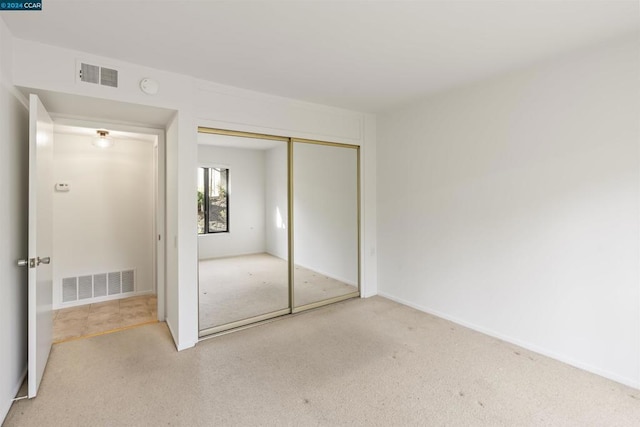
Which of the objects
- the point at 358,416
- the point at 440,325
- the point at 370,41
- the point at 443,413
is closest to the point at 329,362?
the point at 358,416

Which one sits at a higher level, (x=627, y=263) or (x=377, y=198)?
(x=377, y=198)

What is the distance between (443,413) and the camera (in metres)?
1.93

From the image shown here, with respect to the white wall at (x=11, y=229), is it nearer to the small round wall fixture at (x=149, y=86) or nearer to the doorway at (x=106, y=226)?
the small round wall fixture at (x=149, y=86)

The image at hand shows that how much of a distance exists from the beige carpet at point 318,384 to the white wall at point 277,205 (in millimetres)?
961

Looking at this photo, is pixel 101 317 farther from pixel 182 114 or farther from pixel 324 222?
pixel 324 222

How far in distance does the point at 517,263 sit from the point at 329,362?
1.89 meters

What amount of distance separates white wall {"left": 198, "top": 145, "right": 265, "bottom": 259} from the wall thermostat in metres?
2.14

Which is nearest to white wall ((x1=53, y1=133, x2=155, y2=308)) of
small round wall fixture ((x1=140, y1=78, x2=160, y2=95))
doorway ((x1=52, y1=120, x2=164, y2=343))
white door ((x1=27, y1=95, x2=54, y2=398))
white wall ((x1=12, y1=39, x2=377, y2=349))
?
doorway ((x1=52, y1=120, x2=164, y2=343))

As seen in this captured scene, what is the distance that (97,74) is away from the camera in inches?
93.4

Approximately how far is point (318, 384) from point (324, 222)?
2043 mm

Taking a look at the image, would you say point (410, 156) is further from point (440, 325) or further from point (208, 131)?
point (208, 131)

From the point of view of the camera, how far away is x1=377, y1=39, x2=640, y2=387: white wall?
2.22 m

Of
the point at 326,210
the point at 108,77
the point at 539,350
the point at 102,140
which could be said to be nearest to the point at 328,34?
the point at 108,77

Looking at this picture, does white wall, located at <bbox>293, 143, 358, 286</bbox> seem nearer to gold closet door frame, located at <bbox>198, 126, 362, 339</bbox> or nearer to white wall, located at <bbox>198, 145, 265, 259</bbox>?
gold closet door frame, located at <bbox>198, 126, 362, 339</bbox>
